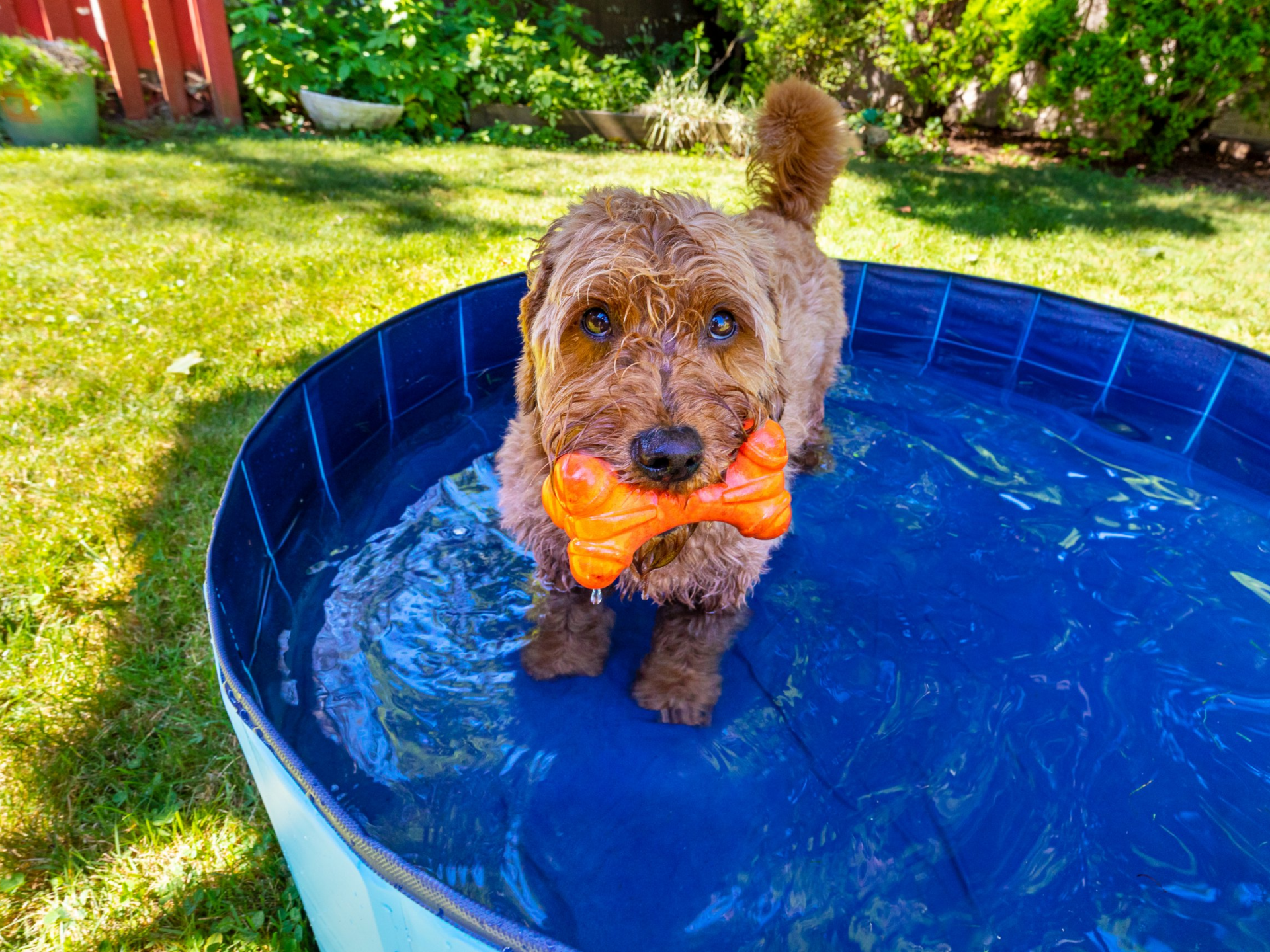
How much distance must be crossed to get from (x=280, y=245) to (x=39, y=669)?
4376 millimetres

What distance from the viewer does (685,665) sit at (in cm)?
276

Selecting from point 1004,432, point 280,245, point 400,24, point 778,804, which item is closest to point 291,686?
point 778,804

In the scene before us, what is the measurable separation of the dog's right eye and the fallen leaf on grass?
304 cm

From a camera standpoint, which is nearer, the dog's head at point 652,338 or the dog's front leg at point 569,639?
the dog's head at point 652,338

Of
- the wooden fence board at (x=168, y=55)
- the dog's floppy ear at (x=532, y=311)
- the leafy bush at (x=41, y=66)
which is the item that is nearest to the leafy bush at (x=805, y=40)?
the wooden fence board at (x=168, y=55)

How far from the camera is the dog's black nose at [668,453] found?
6.39 feet

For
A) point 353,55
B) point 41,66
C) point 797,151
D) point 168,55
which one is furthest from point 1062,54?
point 41,66

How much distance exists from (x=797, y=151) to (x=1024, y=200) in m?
5.96

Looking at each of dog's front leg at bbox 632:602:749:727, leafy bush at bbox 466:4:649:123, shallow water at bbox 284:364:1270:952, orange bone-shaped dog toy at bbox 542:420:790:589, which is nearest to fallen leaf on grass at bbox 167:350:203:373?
shallow water at bbox 284:364:1270:952

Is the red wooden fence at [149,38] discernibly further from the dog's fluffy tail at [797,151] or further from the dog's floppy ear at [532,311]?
the dog's floppy ear at [532,311]

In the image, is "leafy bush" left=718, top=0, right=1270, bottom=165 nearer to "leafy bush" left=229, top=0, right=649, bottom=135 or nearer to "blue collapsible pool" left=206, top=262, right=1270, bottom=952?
"leafy bush" left=229, top=0, right=649, bottom=135

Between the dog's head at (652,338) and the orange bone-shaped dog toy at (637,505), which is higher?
the dog's head at (652,338)

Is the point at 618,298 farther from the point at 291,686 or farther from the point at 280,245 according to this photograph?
the point at 280,245

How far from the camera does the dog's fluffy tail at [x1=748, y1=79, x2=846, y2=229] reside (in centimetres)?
387
